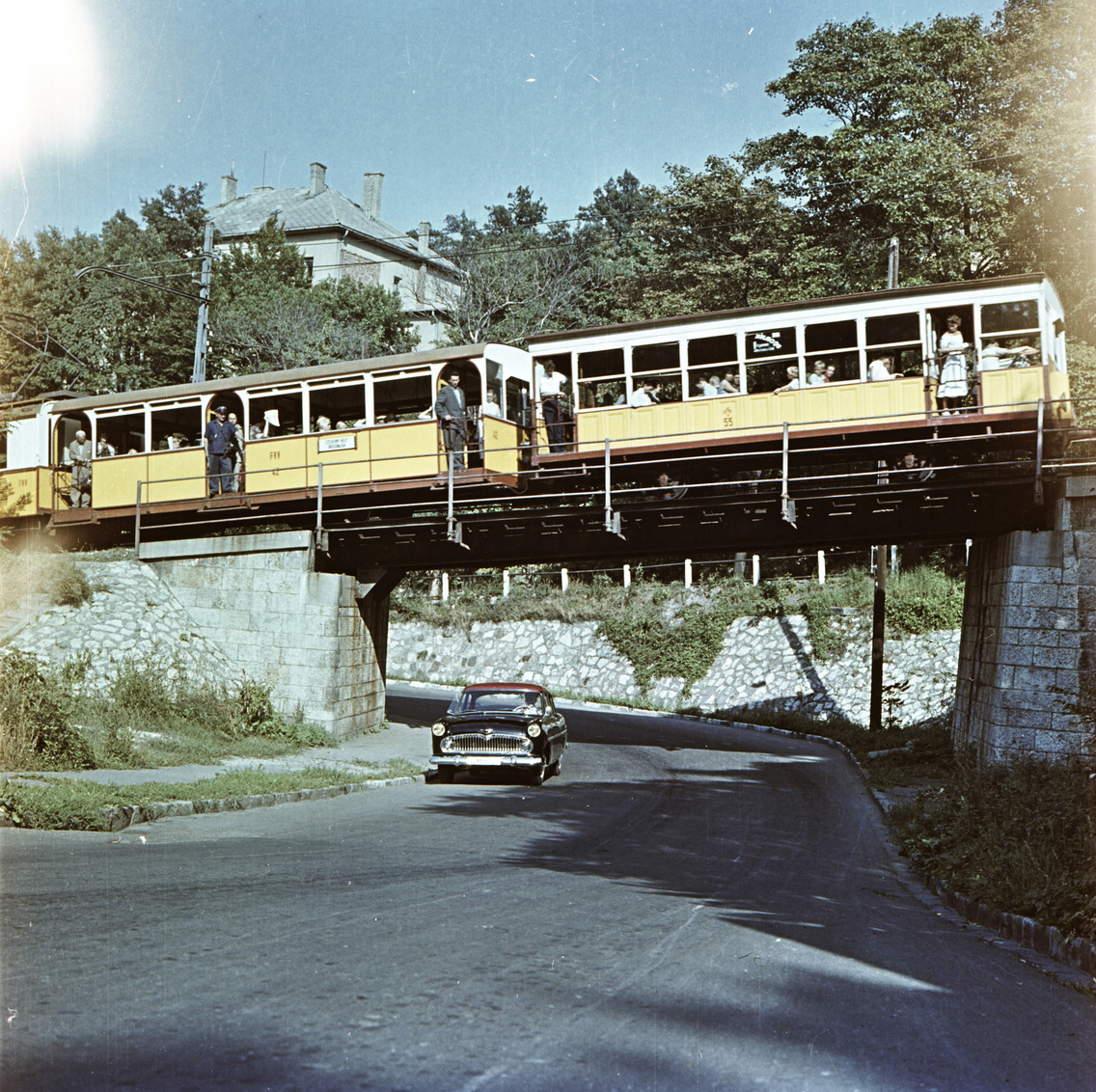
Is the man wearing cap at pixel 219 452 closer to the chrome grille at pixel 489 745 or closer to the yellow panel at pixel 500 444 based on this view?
the yellow panel at pixel 500 444

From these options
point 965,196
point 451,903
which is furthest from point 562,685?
point 451,903

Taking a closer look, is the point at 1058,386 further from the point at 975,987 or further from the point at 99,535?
the point at 99,535

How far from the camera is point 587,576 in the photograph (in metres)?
41.4

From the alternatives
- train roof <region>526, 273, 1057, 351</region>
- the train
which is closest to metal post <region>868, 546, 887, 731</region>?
the train

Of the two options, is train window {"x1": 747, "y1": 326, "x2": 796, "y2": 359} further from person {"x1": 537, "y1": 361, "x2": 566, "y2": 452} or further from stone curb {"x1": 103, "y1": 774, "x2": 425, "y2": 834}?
stone curb {"x1": 103, "y1": 774, "x2": 425, "y2": 834}

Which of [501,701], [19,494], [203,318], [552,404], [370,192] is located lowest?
[501,701]

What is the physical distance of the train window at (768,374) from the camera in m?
22.7

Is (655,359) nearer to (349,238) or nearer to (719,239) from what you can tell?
(719,239)

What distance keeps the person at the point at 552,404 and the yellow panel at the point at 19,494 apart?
12.8m

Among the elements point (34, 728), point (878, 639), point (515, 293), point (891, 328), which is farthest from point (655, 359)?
point (515, 293)

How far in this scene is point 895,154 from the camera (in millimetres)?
35750

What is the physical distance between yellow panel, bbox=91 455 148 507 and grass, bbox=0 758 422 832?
1213 cm

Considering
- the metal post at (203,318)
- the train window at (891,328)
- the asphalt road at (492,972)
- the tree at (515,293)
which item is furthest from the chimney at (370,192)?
the asphalt road at (492,972)

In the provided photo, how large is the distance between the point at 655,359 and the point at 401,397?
5.55 meters
